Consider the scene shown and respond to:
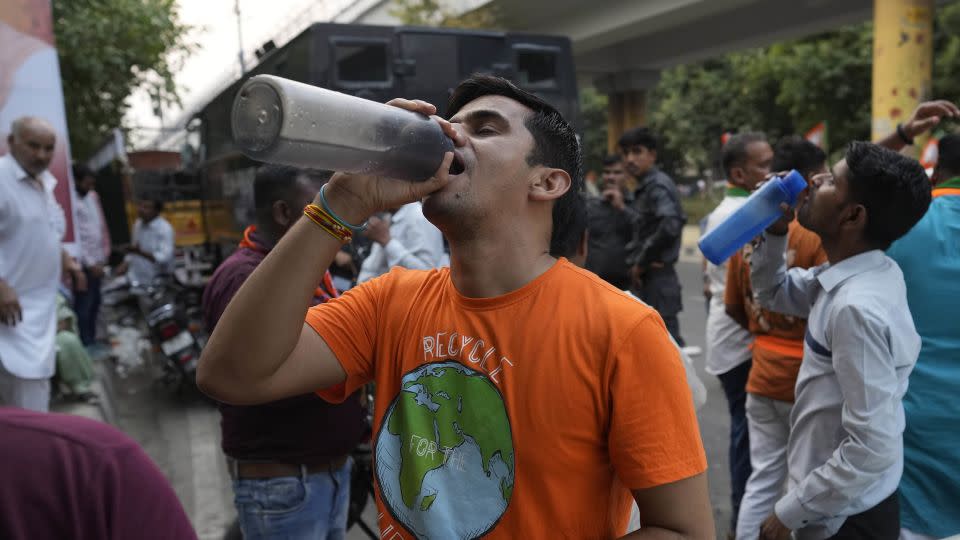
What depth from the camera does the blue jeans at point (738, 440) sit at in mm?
3748

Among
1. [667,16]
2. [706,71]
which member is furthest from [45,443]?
[706,71]

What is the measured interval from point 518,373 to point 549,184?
0.42 m

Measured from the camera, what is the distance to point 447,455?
145 cm

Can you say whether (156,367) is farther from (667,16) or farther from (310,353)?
(667,16)

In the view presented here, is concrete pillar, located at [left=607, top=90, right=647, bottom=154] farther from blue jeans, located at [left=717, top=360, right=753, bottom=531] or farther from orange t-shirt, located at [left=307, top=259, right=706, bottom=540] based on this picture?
orange t-shirt, located at [left=307, top=259, right=706, bottom=540]

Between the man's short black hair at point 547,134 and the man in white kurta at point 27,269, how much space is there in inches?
130

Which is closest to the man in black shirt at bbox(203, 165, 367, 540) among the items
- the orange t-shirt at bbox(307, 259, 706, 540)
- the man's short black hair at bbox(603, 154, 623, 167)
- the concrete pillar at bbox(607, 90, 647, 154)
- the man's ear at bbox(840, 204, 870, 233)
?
the orange t-shirt at bbox(307, 259, 706, 540)

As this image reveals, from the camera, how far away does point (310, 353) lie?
1587mm

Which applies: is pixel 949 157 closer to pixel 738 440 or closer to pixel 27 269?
pixel 738 440

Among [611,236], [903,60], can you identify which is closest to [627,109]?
[903,60]

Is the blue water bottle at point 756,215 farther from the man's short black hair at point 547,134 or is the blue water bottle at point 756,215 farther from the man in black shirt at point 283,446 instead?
the man in black shirt at point 283,446

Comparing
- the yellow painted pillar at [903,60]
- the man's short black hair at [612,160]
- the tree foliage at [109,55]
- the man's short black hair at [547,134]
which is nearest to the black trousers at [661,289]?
the man's short black hair at [612,160]

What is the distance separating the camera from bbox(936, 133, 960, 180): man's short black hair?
8.85 feet

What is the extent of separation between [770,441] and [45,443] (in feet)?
9.64
